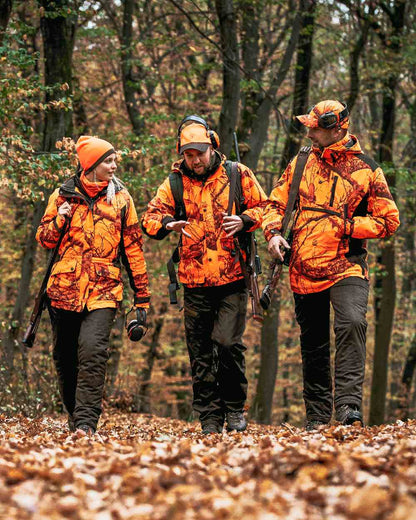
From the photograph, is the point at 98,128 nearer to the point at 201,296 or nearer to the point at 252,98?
the point at 252,98

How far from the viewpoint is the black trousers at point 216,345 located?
7.21 m

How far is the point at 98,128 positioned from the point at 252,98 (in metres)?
6.36

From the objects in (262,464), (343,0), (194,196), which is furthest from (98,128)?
(262,464)

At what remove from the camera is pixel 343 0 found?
58.0ft

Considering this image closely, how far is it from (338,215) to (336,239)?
0.69ft

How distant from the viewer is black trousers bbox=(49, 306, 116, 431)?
22.5ft

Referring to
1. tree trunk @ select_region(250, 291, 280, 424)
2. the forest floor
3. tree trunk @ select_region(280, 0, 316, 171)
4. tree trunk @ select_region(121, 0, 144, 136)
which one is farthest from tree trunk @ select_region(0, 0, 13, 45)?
tree trunk @ select_region(250, 291, 280, 424)

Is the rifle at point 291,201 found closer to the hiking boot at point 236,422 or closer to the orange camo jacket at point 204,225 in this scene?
the orange camo jacket at point 204,225

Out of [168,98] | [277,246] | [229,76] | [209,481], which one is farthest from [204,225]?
[168,98]

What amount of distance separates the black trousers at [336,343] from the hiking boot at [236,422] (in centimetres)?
63

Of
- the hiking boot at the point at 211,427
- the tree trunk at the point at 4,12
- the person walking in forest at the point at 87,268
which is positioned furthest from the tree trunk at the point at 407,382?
the person walking in forest at the point at 87,268

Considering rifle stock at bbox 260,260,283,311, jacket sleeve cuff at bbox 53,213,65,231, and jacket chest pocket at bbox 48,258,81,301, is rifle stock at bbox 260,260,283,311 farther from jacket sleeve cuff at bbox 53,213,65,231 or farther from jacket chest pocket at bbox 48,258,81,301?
jacket sleeve cuff at bbox 53,213,65,231

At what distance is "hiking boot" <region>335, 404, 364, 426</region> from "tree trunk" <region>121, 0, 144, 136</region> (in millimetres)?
12502

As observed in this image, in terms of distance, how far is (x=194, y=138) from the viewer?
23.0ft
